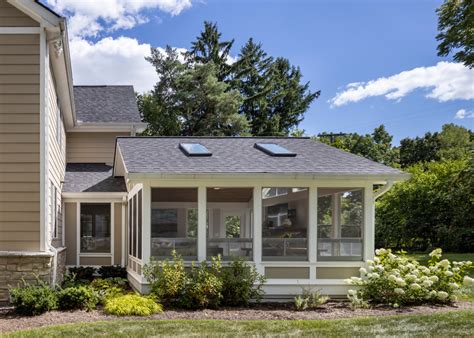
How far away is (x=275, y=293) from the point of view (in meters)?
9.98

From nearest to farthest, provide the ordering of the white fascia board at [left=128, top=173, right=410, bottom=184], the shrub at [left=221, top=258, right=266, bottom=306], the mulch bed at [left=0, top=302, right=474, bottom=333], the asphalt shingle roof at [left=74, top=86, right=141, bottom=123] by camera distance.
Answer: the mulch bed at [left=0, top=302, right=474, bottom=333], the shrub at [left=221, top=258, right=266, bottom=306], the white fascia board at [left=128, top=173, right=410, bottom=184], the asphalt shingle roof at [left=74, top=86, right=141, bottom=123]

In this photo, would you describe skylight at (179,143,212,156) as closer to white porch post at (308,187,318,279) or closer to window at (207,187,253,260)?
window at (207,187,253,260)

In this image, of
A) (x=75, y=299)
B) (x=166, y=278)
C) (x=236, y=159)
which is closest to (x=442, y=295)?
(x=236, y=159)

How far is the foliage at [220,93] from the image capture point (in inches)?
1187

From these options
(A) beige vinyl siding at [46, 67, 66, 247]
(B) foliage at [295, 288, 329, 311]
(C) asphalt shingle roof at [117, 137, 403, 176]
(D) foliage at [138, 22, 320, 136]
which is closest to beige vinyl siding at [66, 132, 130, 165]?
(A) beige vinyl siding at [46, 67, 66, 247]

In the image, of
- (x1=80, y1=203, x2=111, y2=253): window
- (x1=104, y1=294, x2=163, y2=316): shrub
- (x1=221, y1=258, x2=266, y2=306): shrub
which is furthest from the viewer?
(x1=80, y1=203, x2=111, y2=253): window

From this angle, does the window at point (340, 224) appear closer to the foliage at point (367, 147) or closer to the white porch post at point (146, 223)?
the white porch post at point (146, 223)

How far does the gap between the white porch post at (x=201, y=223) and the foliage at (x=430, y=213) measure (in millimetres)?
14626

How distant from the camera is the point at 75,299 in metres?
8.70

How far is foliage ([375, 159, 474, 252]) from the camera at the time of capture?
22.5m

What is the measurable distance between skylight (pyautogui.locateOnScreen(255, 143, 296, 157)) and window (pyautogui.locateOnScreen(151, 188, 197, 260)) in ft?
6.53

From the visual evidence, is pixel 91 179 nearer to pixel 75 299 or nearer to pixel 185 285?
pixel 75 299

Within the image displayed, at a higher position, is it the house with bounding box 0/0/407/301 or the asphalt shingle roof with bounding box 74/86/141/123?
the asphalt shingle roof with bounding box 74/86/141/123

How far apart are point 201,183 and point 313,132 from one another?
30.9 meters
